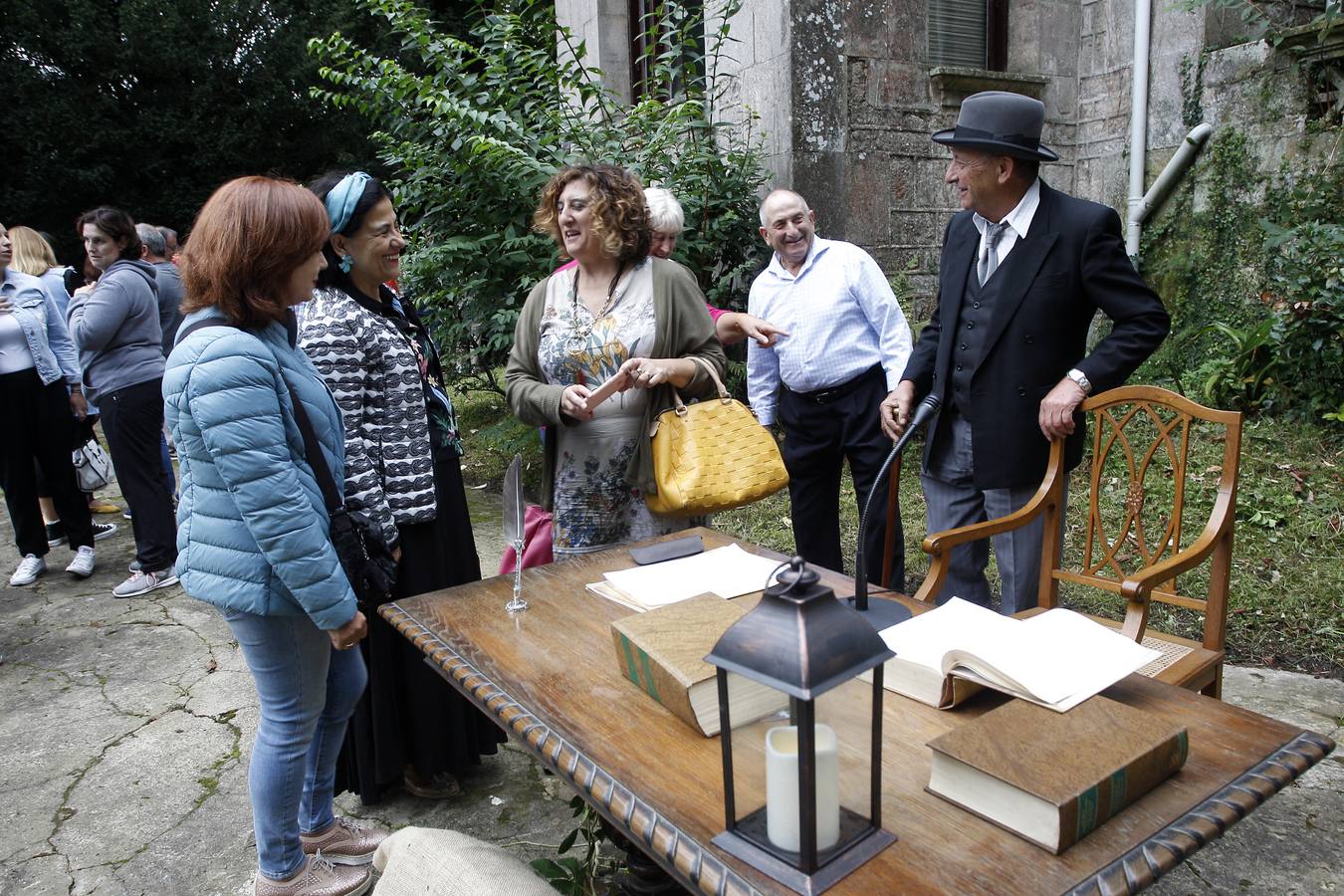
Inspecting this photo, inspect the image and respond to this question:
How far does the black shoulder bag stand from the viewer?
2.04 m

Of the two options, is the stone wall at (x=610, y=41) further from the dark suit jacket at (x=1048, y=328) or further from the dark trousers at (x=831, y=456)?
the dark suit jacket at (x=1048, y=328)

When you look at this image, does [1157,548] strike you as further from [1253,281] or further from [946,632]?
[1253,281]

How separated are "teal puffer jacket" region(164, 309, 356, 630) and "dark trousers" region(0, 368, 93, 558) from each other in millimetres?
3888

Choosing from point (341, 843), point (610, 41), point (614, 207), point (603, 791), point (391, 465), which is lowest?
point (341, 843)

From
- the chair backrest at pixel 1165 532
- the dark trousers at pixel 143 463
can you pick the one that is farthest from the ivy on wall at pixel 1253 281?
the dark trousers at pixel 143 463

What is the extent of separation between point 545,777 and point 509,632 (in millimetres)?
1254

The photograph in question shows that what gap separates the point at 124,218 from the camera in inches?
191

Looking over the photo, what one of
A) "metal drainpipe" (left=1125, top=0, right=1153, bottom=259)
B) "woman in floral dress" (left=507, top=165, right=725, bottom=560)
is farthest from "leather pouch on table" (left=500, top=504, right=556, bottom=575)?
"metal drainpipe" (left=1125, top=0, right=1153, bottom=259)

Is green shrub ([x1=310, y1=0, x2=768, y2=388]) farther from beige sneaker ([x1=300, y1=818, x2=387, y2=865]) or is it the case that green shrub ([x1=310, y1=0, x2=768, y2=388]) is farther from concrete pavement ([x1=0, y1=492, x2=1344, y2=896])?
beige sneaker ([x1=300, y1=818, x2=387, y2=865])

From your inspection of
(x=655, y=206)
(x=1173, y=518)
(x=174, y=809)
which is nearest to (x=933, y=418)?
(x=1173, y=518)

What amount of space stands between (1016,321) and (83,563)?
17.0 ft

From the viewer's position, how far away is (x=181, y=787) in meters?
3.03

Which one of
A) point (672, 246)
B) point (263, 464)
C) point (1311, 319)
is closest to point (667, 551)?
point (263, 464)

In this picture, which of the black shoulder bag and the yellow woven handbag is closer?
the black shoulder bag
